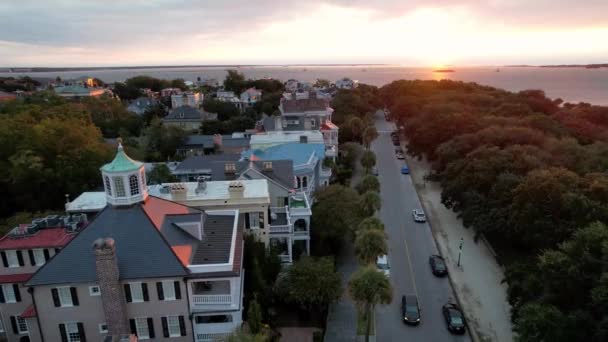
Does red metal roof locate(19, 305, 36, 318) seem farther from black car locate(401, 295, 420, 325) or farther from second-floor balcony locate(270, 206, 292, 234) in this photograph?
black car locate(401, 295, 420, 325)

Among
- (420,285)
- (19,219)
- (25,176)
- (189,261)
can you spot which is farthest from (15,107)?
(420,285)

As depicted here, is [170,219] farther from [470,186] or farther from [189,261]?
[470,186]

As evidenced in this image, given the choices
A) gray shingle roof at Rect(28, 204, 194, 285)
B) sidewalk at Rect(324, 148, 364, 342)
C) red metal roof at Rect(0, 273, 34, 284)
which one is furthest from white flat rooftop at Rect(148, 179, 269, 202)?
red metal roof at Rect(0, 273, 34, 284)

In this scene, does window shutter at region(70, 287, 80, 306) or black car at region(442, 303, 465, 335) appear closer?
window shutter at region(70, 287, 80, 306)

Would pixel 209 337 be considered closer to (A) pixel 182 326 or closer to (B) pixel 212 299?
(A) pixel 182 326

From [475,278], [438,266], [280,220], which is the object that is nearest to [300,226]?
[280,220]

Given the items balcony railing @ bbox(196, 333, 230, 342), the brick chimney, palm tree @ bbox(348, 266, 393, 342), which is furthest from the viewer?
palm tree @ bbox(348, 266, 393, 342)
